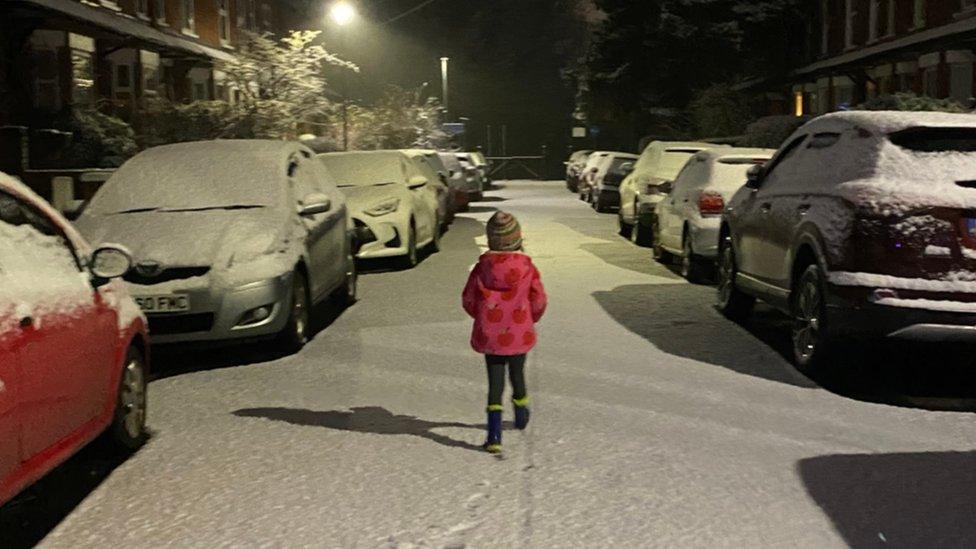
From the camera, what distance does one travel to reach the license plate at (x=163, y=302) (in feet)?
26.7

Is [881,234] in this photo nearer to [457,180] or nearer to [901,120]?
[901,120]

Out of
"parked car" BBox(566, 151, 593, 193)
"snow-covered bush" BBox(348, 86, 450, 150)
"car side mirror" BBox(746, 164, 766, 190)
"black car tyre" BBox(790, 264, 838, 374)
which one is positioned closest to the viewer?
"black car tyre" BBox(790, 264, 838, 374)

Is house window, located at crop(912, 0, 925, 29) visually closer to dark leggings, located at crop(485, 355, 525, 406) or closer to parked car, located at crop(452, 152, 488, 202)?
parked car, located at crop(452, 152, 488, 202)

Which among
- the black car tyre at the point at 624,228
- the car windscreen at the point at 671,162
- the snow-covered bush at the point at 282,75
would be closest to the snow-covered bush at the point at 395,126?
the snow-covered bush at the point at 282,75

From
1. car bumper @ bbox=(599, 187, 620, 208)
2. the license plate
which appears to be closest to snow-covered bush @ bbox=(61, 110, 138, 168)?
car bumper @ bbox=(599, 187, 620, 208)

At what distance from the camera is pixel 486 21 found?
81.4 metres

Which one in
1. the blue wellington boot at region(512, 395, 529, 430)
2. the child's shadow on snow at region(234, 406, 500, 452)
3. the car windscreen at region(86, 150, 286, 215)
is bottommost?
the child's shadow on snow at region(234, 406, 500, 452)

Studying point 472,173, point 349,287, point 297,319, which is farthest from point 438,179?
point 472,173

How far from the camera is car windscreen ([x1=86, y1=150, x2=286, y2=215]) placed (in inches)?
378

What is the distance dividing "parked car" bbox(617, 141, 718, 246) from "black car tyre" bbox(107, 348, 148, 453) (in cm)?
1164

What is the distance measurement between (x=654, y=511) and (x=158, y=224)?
5.45m

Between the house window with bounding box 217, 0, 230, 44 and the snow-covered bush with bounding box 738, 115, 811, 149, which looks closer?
the snow-covered bush with bounding box 738, 115, 811, 149

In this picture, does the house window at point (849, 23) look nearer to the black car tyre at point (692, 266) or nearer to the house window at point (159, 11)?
the house window at point (159, 11)

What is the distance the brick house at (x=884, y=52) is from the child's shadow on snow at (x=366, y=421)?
22.5 m
